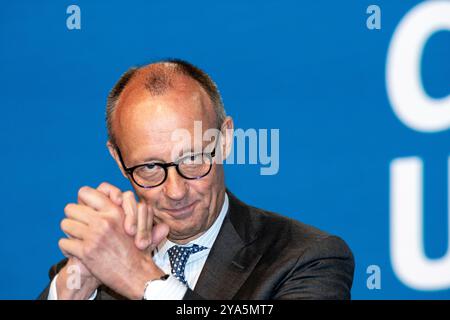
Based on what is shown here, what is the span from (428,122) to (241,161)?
0.76 m

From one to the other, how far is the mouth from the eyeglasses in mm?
89

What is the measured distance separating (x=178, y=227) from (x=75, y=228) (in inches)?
17.2

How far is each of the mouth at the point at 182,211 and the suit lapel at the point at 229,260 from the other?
122mm

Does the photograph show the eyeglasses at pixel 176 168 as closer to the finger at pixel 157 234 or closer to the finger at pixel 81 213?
the finger at pixel 157 234

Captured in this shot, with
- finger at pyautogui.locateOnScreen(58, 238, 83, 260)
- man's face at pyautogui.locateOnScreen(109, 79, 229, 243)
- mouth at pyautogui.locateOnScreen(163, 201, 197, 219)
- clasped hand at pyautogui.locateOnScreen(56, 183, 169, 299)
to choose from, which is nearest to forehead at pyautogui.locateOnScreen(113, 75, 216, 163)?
man's face at pyautogui.locateOnScreen(109, 79, 229, 243)

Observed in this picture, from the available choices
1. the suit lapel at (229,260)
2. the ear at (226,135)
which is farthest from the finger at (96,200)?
the ear at (226,135)

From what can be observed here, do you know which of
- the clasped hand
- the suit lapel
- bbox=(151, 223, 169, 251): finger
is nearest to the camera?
the clasped hand

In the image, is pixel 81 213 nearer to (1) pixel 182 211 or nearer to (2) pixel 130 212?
(2) pixel 130 212

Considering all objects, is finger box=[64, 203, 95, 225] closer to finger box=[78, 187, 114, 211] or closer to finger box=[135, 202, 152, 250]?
finger box=[78, 187, 114, 211]

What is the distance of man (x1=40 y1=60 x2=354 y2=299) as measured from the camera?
202 cm

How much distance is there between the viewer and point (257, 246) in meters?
2.36

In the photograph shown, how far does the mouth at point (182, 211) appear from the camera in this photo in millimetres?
2346

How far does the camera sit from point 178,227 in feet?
7.83
